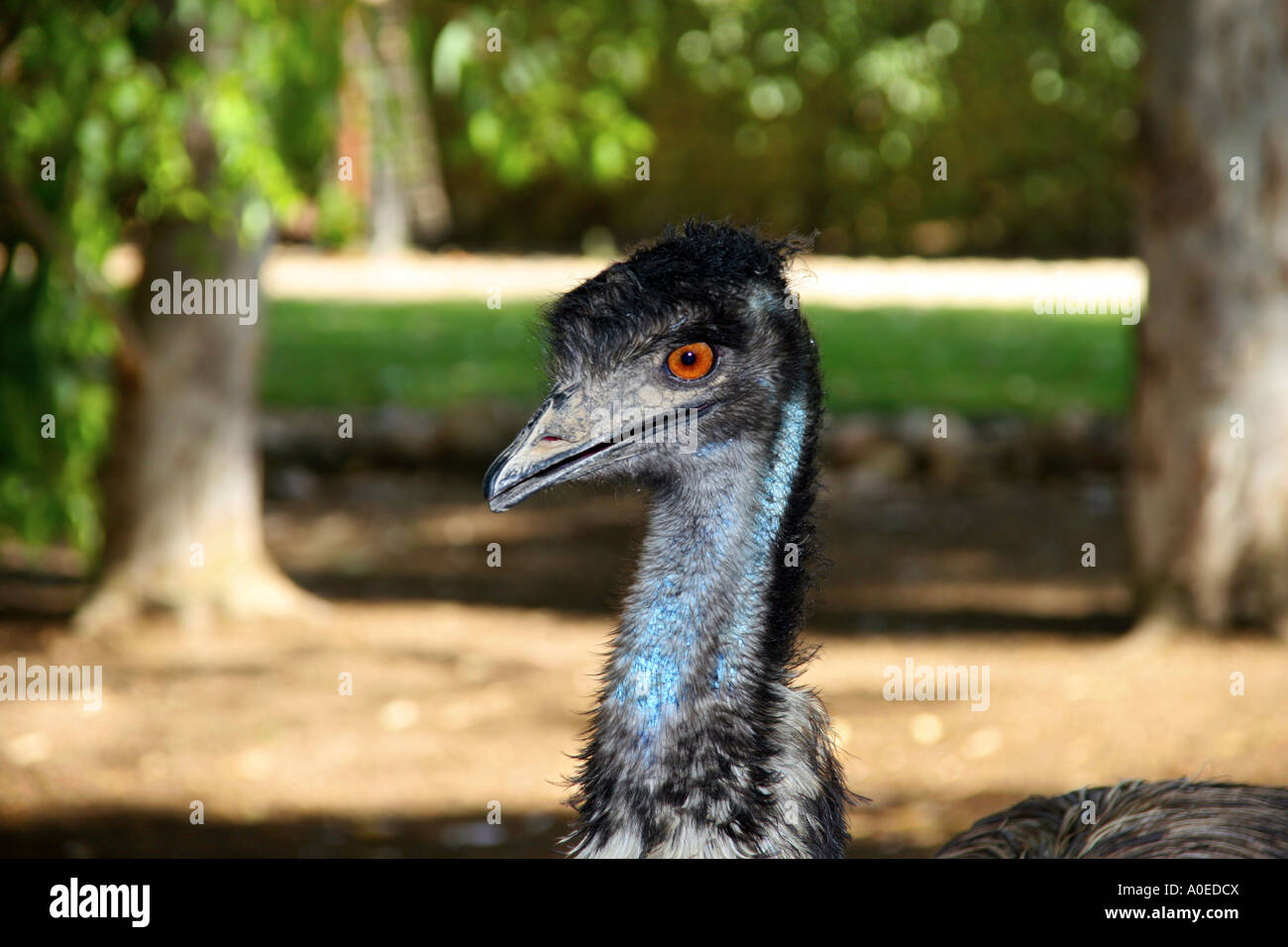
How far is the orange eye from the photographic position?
2678mm

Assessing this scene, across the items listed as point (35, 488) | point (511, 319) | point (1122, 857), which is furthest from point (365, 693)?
point (511, 319)

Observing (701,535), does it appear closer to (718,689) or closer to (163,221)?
Answer: (718,689)

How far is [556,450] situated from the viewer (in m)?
2.64

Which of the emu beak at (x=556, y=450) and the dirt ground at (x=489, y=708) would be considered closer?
the emu beak at (x=556, y=450)

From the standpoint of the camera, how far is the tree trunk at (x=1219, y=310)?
5988 millimetres

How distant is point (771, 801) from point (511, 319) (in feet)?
39.8

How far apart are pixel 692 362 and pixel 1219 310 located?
3.93 m

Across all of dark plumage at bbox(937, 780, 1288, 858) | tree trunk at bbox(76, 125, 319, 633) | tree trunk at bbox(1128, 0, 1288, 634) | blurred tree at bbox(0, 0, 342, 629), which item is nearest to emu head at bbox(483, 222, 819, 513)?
dark plumage at bbox(937, 780, 1288, 858)

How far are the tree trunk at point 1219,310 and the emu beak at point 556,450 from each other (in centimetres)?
398

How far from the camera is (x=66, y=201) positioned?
6.22 metres

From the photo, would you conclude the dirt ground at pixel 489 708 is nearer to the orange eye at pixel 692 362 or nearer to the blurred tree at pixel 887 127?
the orange eye at pixel 692 362

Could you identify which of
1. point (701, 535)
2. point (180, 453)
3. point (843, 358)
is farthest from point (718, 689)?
point (843, 358)

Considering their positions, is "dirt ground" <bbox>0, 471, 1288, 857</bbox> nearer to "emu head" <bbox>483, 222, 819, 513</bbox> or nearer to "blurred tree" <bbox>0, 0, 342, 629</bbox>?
"blurred tree" <bbox>0, 0, 342, 629</bbox>

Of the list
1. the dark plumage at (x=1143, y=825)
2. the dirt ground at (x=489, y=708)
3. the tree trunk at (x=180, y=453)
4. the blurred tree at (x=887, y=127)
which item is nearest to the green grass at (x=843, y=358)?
the dirt ground at (x=489, y=708)
